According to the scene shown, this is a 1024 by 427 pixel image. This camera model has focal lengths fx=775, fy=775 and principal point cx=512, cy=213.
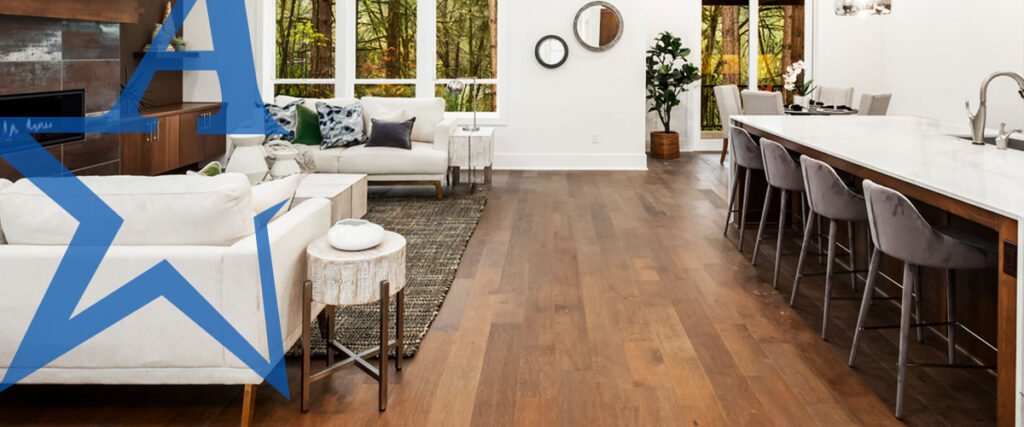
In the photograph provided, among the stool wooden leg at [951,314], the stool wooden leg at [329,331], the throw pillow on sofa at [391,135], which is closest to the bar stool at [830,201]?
the stool wooden leg at [951,314]

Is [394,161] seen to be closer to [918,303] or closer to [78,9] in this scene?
[78,9]

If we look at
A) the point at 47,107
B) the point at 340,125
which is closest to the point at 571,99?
the point at 340,125

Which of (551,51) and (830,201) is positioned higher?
(551,51)

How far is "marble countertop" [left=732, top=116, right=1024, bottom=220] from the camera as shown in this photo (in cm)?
250

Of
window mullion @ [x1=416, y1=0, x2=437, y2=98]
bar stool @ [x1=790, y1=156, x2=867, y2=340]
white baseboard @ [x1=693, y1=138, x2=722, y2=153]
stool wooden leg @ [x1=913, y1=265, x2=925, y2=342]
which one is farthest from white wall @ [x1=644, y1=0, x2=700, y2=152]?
stool wooden leg @ [x1=913, y1=265, x2=925, y2=342]

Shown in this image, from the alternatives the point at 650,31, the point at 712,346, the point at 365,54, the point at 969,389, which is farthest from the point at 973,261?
the point at 650,31

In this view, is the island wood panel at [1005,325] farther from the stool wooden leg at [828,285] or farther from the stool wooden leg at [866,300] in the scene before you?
the stool wooden leg at [828,285]

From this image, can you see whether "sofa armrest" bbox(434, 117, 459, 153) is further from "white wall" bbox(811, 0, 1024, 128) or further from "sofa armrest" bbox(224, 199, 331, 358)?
"white wall" bbox(811, 0, 1024, 128)

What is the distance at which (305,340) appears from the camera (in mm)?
2537

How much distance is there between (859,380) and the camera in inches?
111

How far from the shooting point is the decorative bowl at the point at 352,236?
252cm

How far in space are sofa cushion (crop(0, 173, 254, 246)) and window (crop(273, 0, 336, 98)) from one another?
23.2 ft

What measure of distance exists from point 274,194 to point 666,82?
781 centimetres

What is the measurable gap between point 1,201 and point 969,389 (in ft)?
10.6
